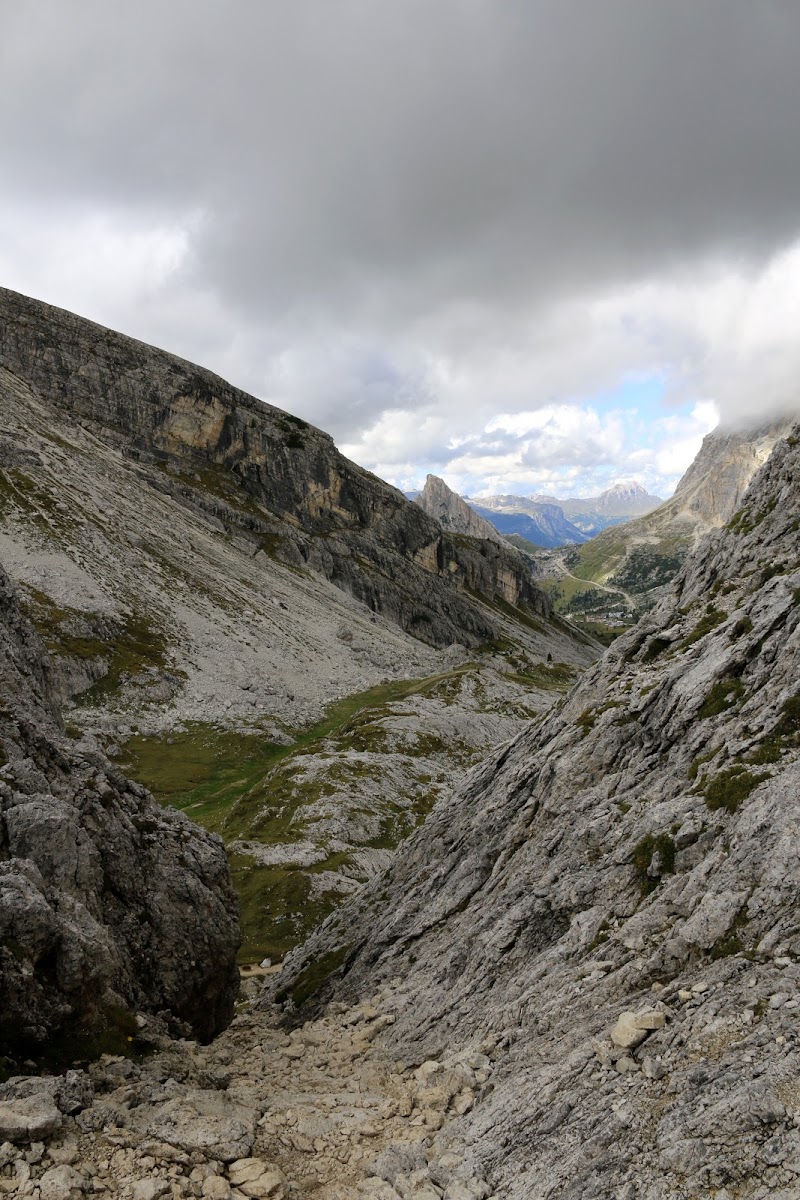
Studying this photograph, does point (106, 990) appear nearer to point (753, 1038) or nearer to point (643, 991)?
point (643, 991)

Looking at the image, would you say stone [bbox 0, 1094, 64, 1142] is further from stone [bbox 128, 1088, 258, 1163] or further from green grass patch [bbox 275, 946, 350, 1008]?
green grass patch [bbox 275, 946, 350, 1008]

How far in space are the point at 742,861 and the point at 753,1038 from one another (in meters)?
4.37

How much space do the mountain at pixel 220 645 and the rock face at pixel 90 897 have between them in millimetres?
12210

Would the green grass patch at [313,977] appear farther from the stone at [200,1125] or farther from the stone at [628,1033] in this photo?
the stone at [628,1033]

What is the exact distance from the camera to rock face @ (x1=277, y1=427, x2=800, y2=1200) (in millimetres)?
10273

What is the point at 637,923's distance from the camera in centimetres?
1571

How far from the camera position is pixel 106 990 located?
17.8 meters

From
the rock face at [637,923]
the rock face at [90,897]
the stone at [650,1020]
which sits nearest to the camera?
the rock face at [637,923]

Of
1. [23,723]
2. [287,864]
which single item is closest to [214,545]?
[287,864]

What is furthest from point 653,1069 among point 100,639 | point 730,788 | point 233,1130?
point 100,639

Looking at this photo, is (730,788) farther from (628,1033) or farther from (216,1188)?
(216,1188)

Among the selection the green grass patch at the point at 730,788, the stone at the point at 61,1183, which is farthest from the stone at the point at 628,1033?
the stone at the point at 61,1183

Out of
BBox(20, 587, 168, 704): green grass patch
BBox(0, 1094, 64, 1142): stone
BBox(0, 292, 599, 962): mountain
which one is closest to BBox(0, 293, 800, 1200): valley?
BBox(0, 1094, 64, 1142): stone

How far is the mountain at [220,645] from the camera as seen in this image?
58812mm
